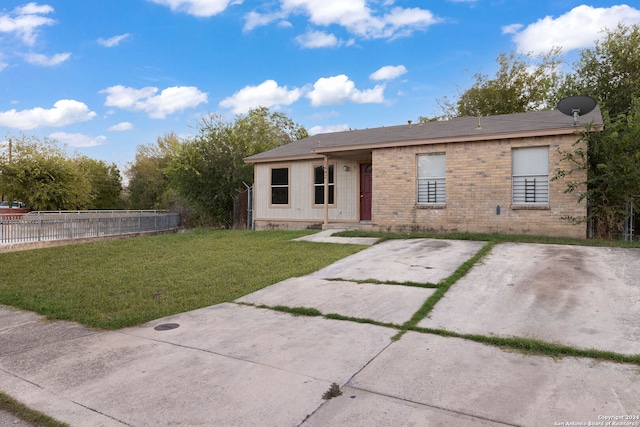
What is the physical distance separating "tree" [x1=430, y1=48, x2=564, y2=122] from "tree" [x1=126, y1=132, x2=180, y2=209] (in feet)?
91.5

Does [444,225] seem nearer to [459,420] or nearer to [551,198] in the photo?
[551,198]

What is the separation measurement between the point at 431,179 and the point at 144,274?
29.0ft

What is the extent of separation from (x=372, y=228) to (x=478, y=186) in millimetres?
3643

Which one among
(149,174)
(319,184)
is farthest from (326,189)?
(149,174)

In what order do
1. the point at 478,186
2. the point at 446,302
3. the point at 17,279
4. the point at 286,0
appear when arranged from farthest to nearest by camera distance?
the point at 286,0
the point at 478,186
the point at 17,279
the point at 446,302

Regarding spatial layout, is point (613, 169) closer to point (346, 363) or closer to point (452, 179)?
point (452, 179)

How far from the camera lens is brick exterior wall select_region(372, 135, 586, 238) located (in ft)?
36.9

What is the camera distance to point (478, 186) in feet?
40.0

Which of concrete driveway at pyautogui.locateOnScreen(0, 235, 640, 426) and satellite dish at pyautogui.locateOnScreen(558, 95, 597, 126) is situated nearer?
concrete driveway at pyautogui.locateOnScreen(0, 235, 640, 426)

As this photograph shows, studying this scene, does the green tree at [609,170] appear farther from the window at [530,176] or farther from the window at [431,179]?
the window at [431,179]

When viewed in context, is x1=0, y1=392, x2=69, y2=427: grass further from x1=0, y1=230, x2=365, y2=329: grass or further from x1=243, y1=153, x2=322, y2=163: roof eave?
x1=243, y1=153, x2=322, y2=163: roof eave

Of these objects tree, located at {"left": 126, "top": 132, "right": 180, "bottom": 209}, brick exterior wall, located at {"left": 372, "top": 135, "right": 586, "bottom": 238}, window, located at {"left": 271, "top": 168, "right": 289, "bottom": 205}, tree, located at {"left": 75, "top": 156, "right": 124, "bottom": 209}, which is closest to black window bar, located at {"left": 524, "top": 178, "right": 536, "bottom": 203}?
brick exterior wall, located at {"left": 372, "top": 135, "right": 586, "bottom": 238}

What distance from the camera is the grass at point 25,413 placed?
2.94m

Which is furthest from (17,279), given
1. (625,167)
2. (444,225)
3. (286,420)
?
(625,167)
